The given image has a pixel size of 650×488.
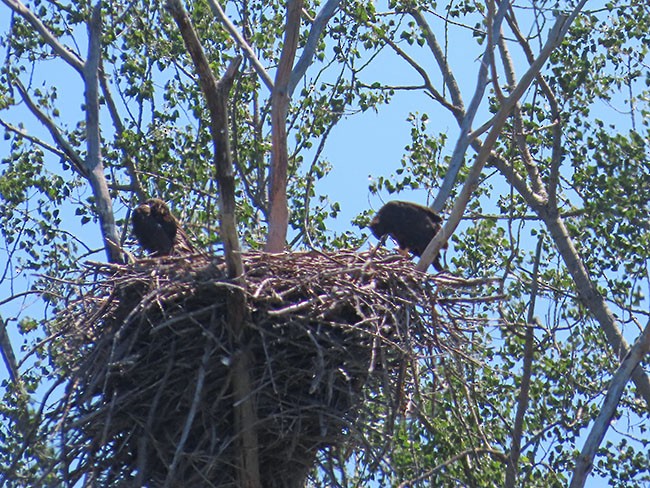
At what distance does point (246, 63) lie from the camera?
1395 centimetres

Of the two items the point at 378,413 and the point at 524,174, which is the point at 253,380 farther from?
the point at 524,174

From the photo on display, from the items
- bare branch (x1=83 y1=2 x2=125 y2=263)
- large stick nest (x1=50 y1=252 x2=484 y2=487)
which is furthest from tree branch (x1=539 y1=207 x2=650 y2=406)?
large stick nest (x1=50 y1=252 x2=484 y2=487)

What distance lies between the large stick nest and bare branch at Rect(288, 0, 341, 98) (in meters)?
1.53

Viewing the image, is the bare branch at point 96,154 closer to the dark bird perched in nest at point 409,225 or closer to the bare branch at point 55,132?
the bare branch at point 55,132

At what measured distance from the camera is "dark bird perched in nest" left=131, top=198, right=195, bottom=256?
10.2 m

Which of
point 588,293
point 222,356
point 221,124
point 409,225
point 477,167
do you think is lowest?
point 222,356

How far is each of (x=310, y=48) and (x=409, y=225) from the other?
2106 mm

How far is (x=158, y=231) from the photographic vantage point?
10.2m

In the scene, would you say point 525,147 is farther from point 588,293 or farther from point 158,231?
point 158,231

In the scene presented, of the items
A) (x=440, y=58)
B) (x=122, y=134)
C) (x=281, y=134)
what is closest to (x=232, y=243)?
(x=281, y=134)

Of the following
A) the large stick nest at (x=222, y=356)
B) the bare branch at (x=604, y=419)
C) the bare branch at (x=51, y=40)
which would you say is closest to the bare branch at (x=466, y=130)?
the large stick nest at (x=222, y=356)

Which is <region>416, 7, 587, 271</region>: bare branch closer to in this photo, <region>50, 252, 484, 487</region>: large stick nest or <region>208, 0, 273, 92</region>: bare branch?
<region>50, 252, 484, 487</region>: large stick nest

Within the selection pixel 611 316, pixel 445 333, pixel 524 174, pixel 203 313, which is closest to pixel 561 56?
pixel 524 174

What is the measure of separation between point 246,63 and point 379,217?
8.47ft
